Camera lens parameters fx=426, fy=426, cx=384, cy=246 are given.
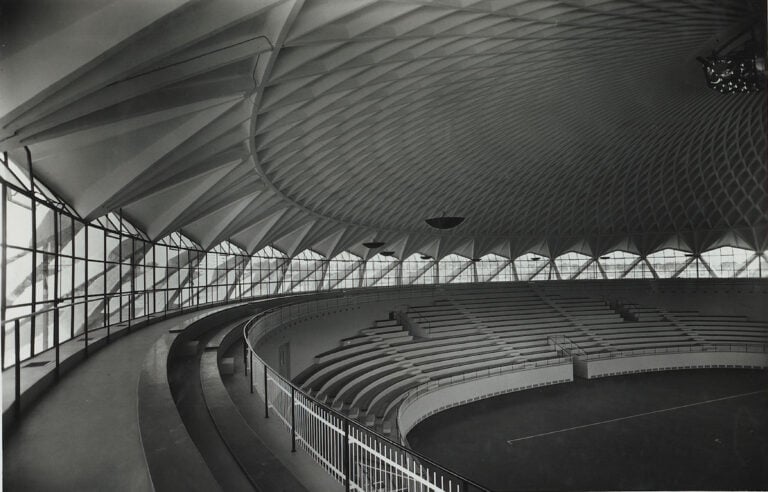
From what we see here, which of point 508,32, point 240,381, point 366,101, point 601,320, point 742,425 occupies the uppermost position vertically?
point 508,32

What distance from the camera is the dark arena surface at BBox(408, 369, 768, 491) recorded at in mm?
14711

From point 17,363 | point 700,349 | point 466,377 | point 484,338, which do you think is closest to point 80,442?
point 17,363

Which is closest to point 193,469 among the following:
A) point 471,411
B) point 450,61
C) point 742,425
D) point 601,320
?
point 450,61

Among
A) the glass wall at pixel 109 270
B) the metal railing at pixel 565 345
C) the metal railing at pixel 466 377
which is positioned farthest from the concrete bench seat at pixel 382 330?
the metal railing at pixel 565 345

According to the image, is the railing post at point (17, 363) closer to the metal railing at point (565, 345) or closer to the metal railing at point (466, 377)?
the metal railing at point (466, 377)

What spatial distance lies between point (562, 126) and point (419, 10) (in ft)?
52.4

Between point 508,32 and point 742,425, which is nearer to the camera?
point 508,32

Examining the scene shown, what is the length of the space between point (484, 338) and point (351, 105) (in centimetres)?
2244

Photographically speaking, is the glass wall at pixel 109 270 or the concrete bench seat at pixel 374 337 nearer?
the glass wall at pixel 109 270

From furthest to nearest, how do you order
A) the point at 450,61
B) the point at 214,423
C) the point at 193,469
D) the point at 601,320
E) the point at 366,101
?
the point at 601,320 < the point at 366,101 < the point at 450,61 < the point at 214,423 < the point at 193,469

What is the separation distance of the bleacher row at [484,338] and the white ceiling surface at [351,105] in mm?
9643

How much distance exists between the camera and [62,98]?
7.87m

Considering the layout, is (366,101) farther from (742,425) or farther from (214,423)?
(742,425)

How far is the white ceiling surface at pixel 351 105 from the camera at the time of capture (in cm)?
775
